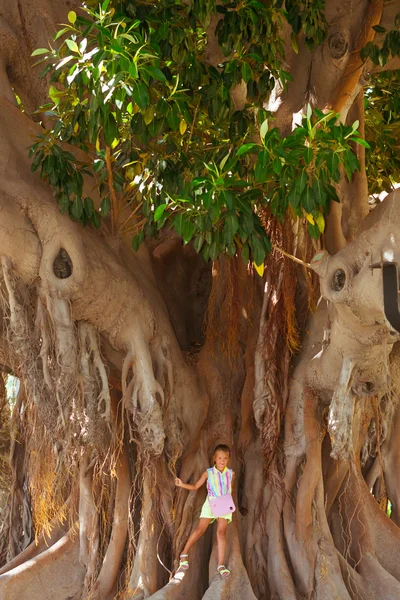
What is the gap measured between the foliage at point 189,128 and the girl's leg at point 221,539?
1.69 meters

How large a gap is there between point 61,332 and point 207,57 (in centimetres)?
171

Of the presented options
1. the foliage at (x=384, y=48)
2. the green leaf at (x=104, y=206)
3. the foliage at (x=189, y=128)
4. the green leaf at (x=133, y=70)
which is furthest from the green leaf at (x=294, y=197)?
the foliage at (x=384, y=48)

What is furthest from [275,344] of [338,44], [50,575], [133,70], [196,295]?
[133,70]

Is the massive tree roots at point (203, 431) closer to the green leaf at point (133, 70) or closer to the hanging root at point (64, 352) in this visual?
the hanging root at point (64, 352)

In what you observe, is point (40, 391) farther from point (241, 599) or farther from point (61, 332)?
point (241, 599)

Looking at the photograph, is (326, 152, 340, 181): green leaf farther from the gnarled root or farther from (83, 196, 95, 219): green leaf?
the gnarled root

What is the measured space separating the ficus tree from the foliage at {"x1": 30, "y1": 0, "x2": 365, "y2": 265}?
14 mm

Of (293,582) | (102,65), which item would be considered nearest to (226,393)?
(293,582)

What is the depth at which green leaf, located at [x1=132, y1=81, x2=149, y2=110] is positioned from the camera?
3929 millimetres

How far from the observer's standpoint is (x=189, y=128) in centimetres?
494

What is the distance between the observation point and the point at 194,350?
5988mm

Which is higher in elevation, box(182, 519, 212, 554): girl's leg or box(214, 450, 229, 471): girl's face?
box(214, 450, 229, 471): girl's face

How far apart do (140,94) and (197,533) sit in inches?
104

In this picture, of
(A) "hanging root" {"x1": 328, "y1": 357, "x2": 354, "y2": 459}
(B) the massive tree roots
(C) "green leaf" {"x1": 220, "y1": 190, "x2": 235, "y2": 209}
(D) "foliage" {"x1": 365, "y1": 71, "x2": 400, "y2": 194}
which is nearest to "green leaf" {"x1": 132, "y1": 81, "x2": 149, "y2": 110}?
(C) "green leaf" {"x1": 220, "y1": 190, "x2": 235, "y2": 209}
